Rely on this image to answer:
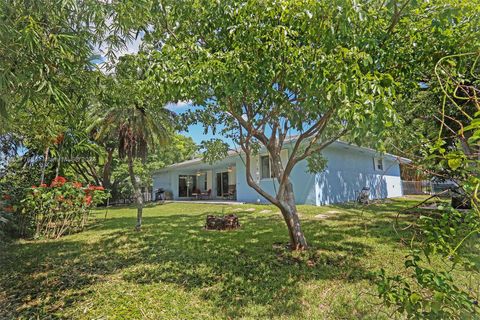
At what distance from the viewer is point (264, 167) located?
1536 centimetres

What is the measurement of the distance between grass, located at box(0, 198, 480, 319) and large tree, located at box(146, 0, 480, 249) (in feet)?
4.24

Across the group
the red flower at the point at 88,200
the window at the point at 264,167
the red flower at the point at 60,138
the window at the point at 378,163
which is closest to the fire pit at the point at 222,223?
the red flower at the point at 88,200

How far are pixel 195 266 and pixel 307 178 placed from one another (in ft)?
30.9

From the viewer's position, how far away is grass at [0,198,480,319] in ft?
11.4

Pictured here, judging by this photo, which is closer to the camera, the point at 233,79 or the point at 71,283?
the point at 233,79

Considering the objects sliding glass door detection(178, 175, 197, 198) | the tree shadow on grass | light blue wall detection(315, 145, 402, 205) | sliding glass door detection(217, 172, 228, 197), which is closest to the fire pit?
the tree shadow on grass

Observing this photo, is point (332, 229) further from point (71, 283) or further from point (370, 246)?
point (71, 283)

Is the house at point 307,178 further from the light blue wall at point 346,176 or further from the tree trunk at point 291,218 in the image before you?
the tree trunk at point 291,218

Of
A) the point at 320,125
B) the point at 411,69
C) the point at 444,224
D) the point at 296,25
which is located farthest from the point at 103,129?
the point at 444,224

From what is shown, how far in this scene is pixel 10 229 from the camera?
7.71 metres

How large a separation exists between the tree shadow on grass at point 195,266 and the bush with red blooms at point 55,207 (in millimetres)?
739

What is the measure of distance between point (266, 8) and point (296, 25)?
17.4 inches

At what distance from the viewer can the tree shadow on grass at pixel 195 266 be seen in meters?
3.77

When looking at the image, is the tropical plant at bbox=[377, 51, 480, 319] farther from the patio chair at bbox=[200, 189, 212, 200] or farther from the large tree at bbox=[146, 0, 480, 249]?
the patio chair at bbox=[200, 189, 212, 200]
